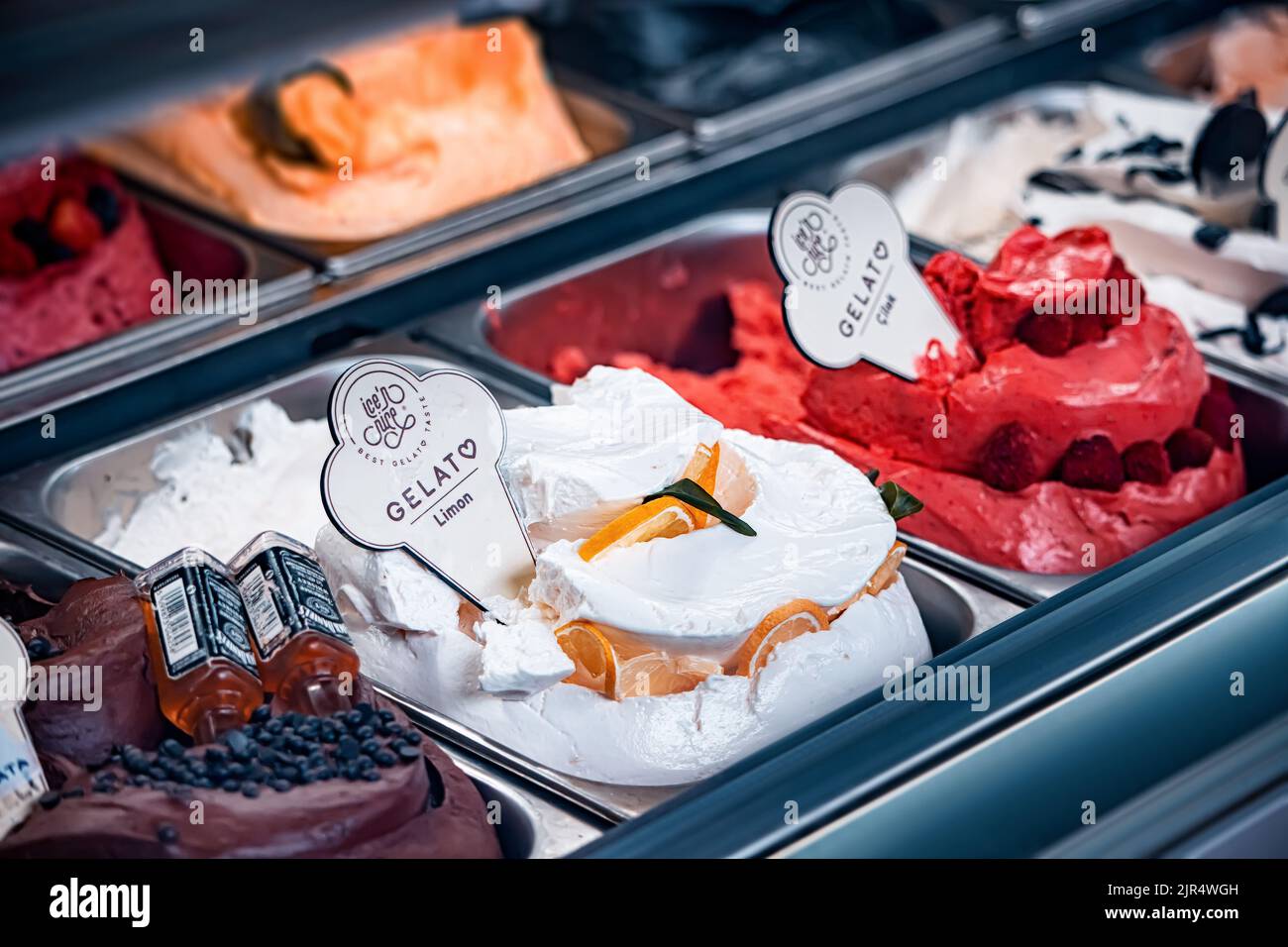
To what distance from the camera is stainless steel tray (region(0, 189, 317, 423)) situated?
7.17ft

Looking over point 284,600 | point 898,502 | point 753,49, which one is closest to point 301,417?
point 284,600

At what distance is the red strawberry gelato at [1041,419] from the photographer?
2004 millimetres

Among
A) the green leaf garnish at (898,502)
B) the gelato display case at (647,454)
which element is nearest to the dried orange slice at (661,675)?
the gelato display case at (647,454)

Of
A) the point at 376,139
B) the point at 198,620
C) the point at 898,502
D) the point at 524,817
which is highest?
the point at 376,139

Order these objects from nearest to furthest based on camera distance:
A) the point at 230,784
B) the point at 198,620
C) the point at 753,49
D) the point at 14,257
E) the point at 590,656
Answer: the point at 230,784 < the point at 198,620 < the point at 590,656 < the point at 14,257 < the point at 753,49

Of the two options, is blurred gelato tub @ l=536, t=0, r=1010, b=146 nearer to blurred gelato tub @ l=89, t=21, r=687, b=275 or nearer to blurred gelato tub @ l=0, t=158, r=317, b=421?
blurred gelato tub @ l=89, t=21, r=687, b=275

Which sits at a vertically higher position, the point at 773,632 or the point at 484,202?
the point at 484,202

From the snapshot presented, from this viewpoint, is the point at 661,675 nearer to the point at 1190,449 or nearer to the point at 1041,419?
the point at 1041,419

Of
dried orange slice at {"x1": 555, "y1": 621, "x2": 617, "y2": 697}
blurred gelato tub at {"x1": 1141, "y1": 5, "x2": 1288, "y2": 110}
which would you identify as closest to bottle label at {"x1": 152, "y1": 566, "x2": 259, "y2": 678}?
dried orange slice at {"x1": 555, "y1": 621, "x2": 617, "y2": 697}

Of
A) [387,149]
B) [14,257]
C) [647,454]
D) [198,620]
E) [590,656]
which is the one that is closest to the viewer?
[198,620]

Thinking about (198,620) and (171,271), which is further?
(171,271)

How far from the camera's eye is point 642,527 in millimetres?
1650

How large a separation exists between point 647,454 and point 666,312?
3.13 feet
